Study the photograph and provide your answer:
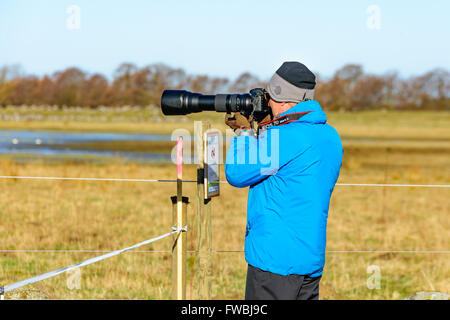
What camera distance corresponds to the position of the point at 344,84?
9988 centimetres

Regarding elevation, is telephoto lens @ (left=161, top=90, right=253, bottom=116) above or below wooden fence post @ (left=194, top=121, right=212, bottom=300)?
→ above

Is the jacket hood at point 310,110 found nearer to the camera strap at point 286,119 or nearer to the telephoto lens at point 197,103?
the camera strap at point 286,119

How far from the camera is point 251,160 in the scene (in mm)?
2287

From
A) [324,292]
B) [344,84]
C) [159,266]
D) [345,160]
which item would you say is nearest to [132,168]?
[345,160]

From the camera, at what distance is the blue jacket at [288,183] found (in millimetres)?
2266

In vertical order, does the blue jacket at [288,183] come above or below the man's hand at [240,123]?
below

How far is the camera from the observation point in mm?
2576

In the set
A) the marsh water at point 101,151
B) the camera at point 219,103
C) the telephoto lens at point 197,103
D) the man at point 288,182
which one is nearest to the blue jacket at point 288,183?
the man at point 288,182

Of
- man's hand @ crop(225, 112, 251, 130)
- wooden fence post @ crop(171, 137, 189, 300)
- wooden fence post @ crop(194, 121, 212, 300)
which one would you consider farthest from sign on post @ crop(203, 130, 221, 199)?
man's hand @ crop(225, 112, 251, 130)

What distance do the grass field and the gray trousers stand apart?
111cm

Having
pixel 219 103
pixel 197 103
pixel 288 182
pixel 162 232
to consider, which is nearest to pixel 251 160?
pixel 288 182

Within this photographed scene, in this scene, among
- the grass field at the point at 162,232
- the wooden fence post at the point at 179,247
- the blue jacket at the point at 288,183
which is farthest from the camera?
the grass field at the point at 162,232

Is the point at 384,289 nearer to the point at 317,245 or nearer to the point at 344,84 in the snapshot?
the point at 317,245

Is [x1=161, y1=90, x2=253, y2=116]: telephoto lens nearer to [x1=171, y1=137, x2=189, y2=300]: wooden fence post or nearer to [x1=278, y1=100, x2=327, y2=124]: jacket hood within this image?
[x1=278, y1=100, x2=327, y2=124]: jacket hood
